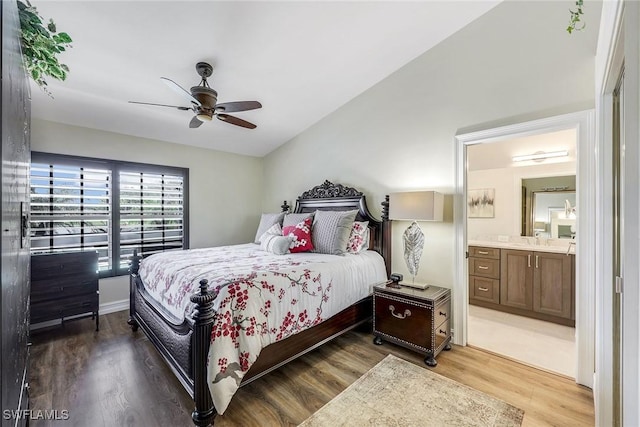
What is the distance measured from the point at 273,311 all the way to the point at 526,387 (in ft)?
6.75

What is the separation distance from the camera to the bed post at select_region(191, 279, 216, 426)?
1655 mm

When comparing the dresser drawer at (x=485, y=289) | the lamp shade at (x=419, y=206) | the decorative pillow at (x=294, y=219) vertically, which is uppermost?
the lamp shade at (x=419, y=206)

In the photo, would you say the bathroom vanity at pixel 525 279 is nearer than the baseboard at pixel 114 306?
Yes

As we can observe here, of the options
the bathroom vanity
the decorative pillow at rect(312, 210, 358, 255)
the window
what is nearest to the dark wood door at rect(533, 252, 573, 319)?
the bathroom vanity

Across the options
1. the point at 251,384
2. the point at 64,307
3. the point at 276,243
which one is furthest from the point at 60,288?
the point at 251,384

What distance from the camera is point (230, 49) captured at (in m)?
2.50

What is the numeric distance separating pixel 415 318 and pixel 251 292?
1551 mm

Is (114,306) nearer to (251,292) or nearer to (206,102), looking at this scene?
(251,292)

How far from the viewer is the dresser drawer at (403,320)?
244 centimetres

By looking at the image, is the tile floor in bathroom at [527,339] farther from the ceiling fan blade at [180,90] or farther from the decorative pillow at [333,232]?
the ceiling fan blade at [180,90]

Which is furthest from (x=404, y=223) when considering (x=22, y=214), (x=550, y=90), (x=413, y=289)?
(x=22, y=214)

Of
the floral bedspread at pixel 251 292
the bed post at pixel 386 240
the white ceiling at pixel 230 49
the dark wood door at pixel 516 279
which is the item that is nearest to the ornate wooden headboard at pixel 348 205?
the bed post at pixel 386 240

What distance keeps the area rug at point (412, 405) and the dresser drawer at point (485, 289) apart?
202 centimetres

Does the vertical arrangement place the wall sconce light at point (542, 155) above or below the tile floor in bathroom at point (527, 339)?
above
